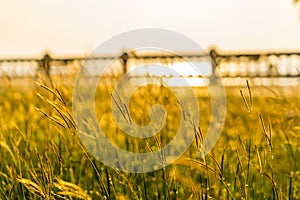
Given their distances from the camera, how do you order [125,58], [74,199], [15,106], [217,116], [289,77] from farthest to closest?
[125,58], [289,77], [15,106], [217,116], [74,199]

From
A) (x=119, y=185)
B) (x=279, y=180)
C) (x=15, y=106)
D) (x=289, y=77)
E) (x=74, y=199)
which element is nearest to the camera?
(x=74, y=199)

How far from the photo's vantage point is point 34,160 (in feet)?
12.3

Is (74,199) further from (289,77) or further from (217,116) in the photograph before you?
(289,77)

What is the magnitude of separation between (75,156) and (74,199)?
3.72 feet

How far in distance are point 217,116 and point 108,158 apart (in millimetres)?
669

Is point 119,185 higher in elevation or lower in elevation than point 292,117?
lower

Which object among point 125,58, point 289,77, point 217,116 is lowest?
point 217,116

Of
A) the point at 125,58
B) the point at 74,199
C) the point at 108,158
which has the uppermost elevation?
the point at 125,58

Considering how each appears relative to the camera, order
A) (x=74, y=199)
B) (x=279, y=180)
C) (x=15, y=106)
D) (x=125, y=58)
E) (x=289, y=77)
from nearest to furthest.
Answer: (x=74, y=199), (x=279, y=180), (x=15, y=106), (x=289, y=77), (x=125, y=58)

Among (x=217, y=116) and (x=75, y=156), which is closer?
(x=217, y=116)

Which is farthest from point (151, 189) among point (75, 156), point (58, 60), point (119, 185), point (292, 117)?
point (58, 60)

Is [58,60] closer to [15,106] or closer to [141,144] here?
[15,106]

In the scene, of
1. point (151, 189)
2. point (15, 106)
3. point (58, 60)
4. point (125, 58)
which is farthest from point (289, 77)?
point (151, 189)

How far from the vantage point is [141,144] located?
3658 mm
